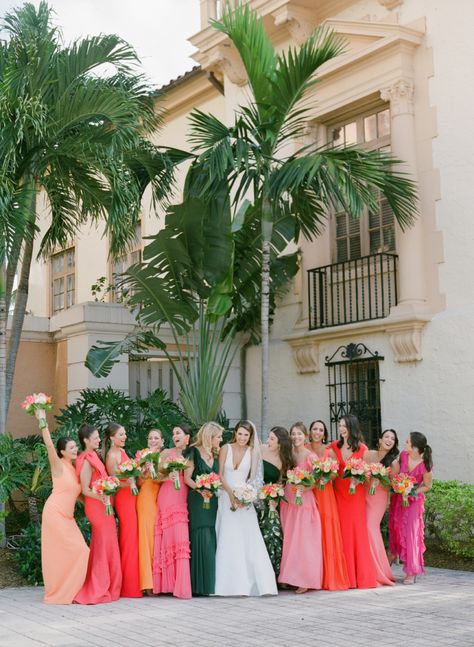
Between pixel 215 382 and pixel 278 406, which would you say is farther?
pixel 278 406

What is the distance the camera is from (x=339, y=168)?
11516mm

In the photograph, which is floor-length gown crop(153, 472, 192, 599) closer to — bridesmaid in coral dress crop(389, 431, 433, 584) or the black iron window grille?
bridesmaid in coral dress crop(389, 431, 433, 584)

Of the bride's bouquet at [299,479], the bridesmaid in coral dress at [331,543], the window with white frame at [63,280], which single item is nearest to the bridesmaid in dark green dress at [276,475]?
the bride's bouquet at [299,479]

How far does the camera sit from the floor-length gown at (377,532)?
9.57 m

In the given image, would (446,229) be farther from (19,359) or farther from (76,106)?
(19,359)

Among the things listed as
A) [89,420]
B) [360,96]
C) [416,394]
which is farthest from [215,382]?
[360,96]

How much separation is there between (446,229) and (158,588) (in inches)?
249

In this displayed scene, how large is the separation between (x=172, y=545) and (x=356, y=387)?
5514 millimetres

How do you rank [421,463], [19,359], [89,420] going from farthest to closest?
[19,359] → [89,420] → [421,463]

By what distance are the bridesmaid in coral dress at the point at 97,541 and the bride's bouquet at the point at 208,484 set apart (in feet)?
3.15

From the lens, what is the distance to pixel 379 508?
9.80 meters

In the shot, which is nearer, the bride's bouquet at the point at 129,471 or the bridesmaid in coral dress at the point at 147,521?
the bride's bouquet at the point at 129,471

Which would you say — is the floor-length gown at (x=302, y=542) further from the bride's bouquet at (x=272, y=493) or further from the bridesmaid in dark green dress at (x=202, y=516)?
the bridesmaid in dark green dress at (x=202, y=516)

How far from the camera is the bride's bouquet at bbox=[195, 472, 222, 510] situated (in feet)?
29.6
